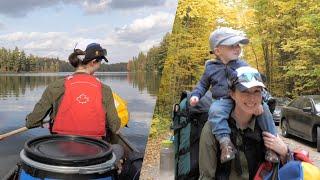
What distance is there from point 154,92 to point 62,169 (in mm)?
937

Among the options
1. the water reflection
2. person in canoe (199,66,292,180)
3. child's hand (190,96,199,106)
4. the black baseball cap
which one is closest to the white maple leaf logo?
the black baseball cap

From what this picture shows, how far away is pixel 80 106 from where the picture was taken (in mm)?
2350

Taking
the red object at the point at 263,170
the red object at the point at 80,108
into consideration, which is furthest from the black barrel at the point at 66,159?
the red object at the point at 263,170

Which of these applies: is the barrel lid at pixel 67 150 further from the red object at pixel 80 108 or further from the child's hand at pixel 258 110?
the child's hand at pixel 258 110

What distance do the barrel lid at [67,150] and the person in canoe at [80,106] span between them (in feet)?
0.79

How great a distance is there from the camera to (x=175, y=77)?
2.51 metres

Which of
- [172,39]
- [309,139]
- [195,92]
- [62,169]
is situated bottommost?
[309,139]

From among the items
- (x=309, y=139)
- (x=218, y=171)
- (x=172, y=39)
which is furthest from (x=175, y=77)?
(x=309, y=139)

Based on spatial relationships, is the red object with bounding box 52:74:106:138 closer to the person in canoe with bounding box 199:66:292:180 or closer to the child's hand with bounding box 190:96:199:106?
the child's hand with bounding box 190:96:199:106

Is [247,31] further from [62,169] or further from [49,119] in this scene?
[62,169]

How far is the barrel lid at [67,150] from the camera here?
1896 mm

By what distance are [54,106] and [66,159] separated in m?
0.58

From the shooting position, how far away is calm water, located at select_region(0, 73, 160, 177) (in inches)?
112

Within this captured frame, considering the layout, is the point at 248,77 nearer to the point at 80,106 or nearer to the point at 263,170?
the point at 263,170
